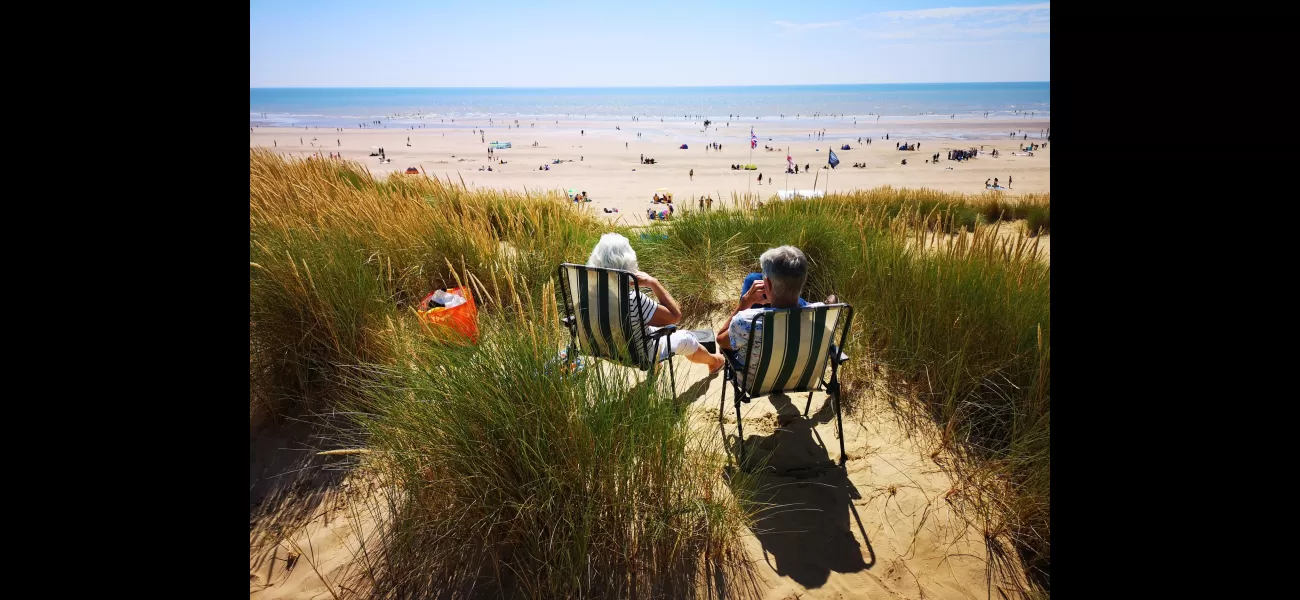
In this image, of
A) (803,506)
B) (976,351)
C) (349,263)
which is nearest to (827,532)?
(803,506)

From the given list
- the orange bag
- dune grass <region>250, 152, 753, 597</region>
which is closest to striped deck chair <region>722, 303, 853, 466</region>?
dune grass <region>250, 152, 753, 597</region>

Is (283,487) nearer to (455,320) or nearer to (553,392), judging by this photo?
(455,320)

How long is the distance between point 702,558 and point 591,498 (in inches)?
19.1

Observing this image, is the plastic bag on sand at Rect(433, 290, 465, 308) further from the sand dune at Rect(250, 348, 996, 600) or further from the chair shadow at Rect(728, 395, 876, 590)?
the chair shadow at Rect(728, 395, 876, 590)

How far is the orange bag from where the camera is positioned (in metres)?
2.67

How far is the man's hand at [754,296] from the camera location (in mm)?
3326

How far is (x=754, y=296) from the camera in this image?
11.0 ft

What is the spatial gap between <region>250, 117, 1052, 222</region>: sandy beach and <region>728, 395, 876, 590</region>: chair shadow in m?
5.50

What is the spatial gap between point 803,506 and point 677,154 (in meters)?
25.0

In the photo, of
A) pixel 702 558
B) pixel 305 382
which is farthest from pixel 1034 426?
pixel 305 382

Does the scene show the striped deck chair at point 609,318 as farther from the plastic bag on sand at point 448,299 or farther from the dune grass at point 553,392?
the plastic bag on sand at point 448,299

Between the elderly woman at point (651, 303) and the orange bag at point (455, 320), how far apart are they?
71cm

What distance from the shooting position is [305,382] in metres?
3.04
